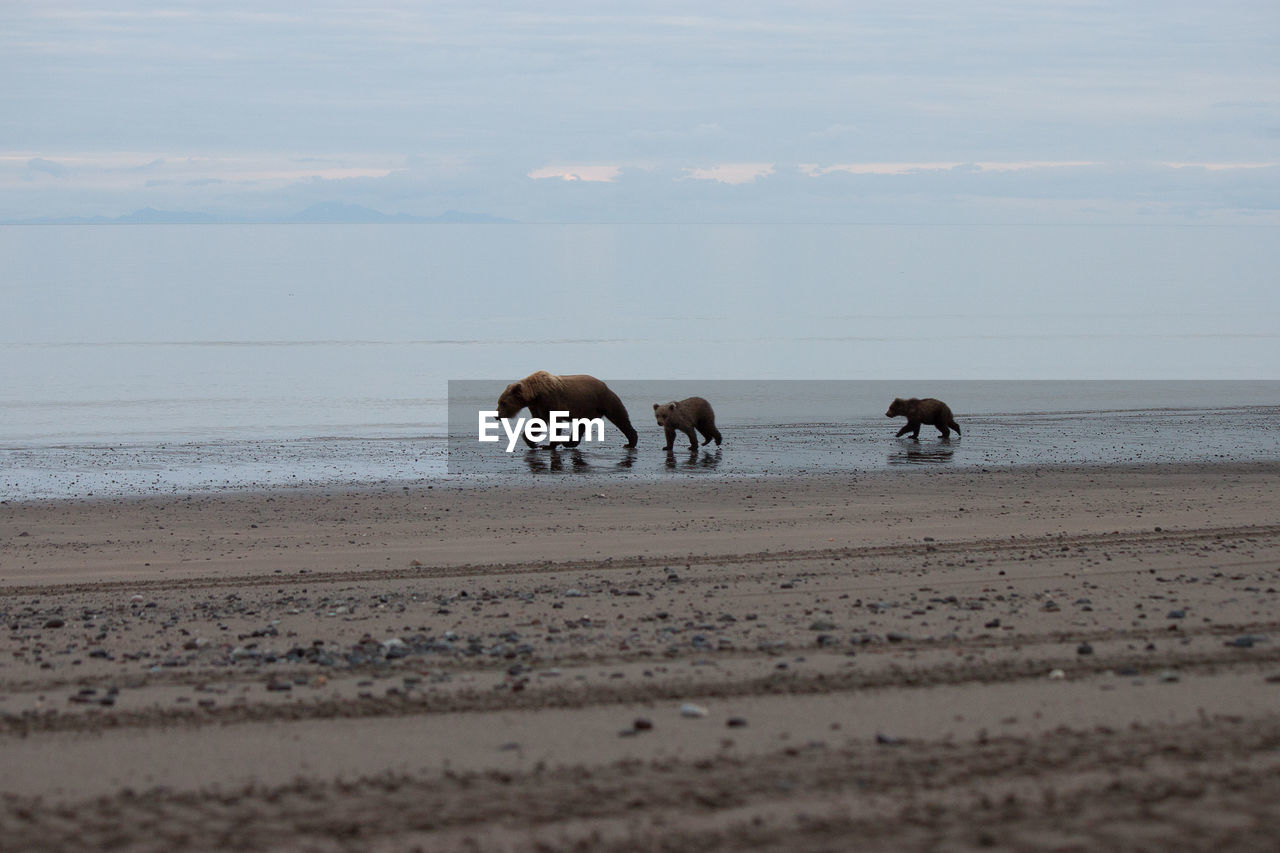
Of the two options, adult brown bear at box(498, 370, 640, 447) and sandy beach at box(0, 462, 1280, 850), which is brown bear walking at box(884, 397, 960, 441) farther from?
sandy beach at box(0, 462, 1280, 850)

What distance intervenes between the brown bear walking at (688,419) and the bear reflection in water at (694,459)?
18 cm

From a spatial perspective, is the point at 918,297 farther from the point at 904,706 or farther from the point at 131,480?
the point at 904,706

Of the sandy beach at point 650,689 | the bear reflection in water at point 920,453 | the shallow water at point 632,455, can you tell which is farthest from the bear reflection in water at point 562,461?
the sandy beach at point 650,689

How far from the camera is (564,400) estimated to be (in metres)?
21.5

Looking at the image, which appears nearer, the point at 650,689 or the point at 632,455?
the point at 650,689

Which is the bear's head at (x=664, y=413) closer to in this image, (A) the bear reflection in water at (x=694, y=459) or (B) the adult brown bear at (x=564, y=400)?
(A) the bear reflection in water at (x=694, y=459)

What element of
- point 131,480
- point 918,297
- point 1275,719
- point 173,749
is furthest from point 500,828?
point 918,297

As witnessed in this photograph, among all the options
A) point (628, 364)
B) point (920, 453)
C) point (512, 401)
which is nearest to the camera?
point (920, 453)

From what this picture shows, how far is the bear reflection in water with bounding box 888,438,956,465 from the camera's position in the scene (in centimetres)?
1835

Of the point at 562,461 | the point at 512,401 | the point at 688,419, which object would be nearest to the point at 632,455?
the point at 688,419

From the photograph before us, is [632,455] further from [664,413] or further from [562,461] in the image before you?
[562,461]

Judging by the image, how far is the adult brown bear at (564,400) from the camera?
2120 cm

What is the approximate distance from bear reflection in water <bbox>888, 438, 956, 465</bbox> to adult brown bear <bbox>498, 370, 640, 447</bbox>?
4.47 meters

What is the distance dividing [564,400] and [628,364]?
2001 cm
